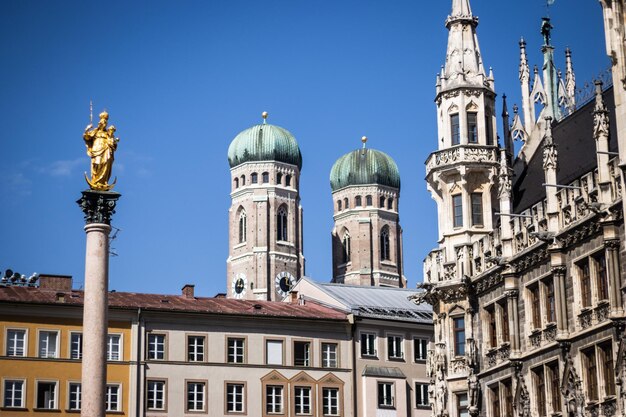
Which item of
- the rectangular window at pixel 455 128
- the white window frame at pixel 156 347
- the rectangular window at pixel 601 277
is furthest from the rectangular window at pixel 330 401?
the rectangular window at pixel 601 277

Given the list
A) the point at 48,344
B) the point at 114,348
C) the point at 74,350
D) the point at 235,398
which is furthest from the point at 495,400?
the point at 48,344

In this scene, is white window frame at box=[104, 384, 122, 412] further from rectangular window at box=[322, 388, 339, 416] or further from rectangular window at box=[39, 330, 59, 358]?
rectangular window at box=[322, 388, 339, 416]

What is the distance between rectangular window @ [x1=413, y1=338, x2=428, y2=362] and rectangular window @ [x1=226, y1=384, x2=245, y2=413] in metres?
13.9

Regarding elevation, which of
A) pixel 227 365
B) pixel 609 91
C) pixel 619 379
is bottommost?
pixel 619 379

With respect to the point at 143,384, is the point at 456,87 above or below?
above

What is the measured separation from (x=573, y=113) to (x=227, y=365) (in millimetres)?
33637

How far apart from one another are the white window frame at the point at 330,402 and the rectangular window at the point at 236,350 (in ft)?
20.9

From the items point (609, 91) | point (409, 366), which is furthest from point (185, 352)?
point (609, 91)

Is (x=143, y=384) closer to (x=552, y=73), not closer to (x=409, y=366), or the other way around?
(x=409, y=366)

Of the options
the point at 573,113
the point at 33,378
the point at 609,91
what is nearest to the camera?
the point at 609,91

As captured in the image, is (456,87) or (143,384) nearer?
(456,87)

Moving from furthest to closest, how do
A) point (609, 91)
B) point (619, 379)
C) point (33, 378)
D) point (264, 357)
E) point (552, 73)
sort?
point (264, 357), point (33, 378), point (552, 73), point (609, 91), point (619, 379)

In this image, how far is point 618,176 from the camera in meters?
62.3

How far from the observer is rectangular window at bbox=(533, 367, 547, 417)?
2704 inches
